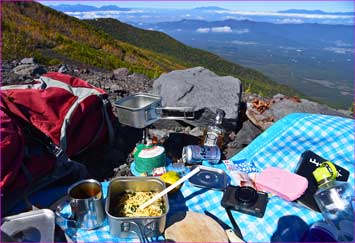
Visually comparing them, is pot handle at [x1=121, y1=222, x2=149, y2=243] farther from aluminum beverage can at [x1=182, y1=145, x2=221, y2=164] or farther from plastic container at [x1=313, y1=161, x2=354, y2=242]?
plastic container at [x1=313, y1=161, x2=354, y2=242]

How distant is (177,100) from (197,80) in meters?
0.53

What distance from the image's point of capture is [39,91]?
2850 mm

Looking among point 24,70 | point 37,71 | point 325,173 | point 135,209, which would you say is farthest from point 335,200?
point 24,70

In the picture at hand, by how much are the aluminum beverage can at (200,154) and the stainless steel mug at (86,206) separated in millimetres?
1019

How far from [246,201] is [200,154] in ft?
2.29

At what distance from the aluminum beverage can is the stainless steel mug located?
1.02 metres

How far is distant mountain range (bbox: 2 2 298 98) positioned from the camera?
11.1 metres

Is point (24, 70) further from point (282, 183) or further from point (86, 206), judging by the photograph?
point (282, 183)

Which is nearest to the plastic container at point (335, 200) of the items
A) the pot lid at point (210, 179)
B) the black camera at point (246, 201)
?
the black camera at point (246, 201)

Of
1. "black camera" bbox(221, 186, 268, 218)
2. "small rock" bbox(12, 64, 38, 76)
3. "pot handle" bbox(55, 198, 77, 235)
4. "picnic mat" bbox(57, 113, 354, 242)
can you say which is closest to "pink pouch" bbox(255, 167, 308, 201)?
"picnic mat" bbox(57, 113, 354, 242)

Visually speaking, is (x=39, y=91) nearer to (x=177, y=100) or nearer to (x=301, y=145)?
(x=177, y=100)

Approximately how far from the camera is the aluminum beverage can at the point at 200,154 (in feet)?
9.09

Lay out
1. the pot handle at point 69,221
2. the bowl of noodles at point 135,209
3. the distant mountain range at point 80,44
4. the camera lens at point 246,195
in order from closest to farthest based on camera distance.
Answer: the bowl of noodles at point 135,209, the pot handle at point 69,221, the camera lens at point 246,195, the distant mountain range at point 80,44

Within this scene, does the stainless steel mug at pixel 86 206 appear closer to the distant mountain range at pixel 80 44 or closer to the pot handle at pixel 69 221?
the pot handle at pixel 69 221
